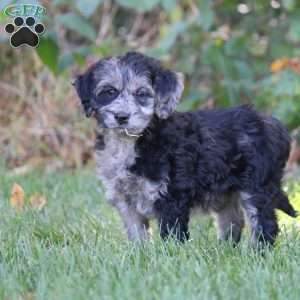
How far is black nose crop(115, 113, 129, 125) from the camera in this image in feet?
17.1

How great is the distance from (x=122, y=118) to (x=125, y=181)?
46 cm

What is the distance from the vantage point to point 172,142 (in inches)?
215

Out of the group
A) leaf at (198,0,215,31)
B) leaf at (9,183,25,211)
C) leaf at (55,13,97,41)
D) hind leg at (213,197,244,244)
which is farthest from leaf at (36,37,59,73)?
hind leg at (213,197,244,244)

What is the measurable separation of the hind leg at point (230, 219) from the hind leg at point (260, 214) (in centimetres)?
31

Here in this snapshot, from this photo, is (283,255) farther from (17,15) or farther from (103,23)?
(103,23)

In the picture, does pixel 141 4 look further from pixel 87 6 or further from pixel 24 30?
pixel 24 30

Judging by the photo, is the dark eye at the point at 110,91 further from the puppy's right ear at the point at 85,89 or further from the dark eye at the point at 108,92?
the puppy's right ear at the point at 85,89

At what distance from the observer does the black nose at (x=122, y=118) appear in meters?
5.21

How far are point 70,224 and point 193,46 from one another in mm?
4390

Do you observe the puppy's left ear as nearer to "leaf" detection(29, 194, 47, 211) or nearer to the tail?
the tail

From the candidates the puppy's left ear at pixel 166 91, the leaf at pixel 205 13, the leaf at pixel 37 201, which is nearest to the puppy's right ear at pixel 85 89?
the puppy's left ear at pixel 166 91

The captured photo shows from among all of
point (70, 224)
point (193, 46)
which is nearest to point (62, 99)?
point (193, 46)

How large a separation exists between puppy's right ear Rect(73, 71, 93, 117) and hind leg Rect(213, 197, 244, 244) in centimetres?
124

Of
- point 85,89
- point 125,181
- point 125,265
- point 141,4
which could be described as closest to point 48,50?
point 141,4
